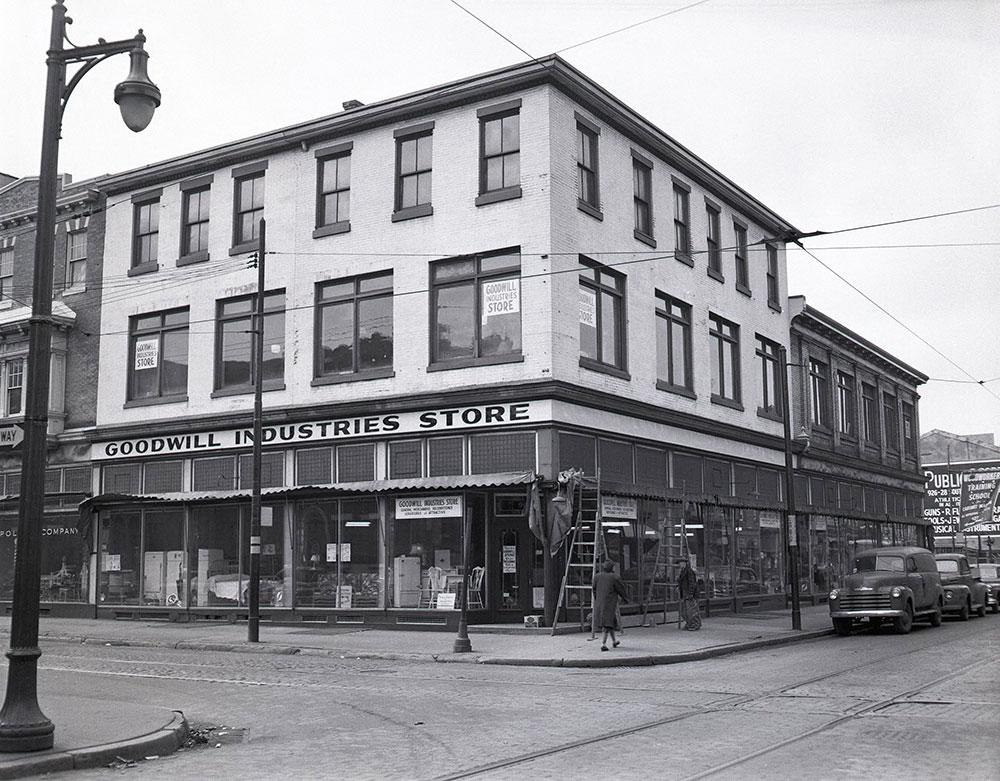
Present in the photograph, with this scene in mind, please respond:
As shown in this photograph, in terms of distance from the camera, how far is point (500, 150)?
26266mm

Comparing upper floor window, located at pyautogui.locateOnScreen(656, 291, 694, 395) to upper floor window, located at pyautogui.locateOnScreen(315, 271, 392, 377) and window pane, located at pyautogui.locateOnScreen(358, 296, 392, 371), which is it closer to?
window pane, located at pyautogui.locateOnScreen(358, 296, 392, 371)

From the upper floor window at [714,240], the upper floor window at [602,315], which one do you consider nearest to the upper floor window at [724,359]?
the upper floor window at [714,240]

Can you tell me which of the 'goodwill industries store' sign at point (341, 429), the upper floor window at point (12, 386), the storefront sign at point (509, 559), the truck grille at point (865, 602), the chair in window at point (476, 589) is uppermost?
the upper floor window at point (12, 386)

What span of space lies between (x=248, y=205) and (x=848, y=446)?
25.8 metres

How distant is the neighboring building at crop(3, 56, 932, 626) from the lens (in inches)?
999

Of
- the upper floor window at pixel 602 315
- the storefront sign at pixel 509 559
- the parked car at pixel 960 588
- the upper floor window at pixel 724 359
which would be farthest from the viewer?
the upper floor window at pixel 724 359

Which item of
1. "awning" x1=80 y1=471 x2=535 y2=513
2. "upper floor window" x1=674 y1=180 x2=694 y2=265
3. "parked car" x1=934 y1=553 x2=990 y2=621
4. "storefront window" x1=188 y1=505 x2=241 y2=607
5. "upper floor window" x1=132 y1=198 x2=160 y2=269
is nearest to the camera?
"awning" x1=80 y1=471 x2=535 y2=513

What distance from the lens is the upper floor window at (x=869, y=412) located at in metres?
46.0

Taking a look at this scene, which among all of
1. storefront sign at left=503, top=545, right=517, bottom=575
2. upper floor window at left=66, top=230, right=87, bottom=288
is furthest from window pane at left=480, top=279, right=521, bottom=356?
upper floor window at left=66, top=230, right=87, bottom=288

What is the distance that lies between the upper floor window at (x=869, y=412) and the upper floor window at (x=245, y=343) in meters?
26.7

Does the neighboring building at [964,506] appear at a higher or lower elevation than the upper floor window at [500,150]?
lower

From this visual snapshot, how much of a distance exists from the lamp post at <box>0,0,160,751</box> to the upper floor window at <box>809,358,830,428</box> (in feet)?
109

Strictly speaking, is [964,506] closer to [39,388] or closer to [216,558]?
[216,558]

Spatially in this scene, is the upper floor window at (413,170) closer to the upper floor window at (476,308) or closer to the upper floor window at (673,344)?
the upper floor window at (476,308)
